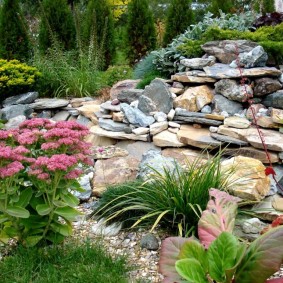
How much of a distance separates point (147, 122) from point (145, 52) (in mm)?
4307

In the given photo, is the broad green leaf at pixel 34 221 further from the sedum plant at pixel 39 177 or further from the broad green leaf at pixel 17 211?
the broad green leaf at pixel 17 211

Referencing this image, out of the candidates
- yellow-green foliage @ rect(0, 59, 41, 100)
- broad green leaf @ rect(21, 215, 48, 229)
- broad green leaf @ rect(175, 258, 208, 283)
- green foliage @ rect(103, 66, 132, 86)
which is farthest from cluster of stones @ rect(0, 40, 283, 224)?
broad green leaf @ rect(175, 258, 208, 283)

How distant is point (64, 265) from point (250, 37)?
4093 mm

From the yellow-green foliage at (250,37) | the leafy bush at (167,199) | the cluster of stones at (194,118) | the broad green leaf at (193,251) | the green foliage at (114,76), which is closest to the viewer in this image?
the broad green leaf at (193,251)

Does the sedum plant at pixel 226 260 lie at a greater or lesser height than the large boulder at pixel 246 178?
greater

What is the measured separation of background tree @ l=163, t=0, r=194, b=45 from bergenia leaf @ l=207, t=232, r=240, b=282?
723cm

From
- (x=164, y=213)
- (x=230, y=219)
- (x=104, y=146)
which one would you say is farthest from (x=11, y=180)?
(x=104, y=146)

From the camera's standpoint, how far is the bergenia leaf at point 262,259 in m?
2.05

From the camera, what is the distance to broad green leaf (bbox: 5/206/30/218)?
9.70 ft

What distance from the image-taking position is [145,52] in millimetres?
9344

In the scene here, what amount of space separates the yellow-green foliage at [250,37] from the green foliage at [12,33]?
3313 millimetres

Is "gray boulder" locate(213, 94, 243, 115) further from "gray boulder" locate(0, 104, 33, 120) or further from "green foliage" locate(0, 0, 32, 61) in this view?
"green foliage" locate(0, 0, 32, 61)

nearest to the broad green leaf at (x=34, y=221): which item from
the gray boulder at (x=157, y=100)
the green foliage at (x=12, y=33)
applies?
the gray boulder at (x=157, y=100)

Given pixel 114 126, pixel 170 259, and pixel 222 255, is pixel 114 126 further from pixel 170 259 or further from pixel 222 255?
pixel 222 255
